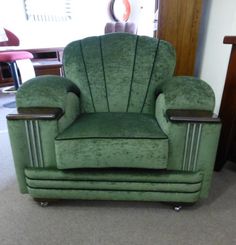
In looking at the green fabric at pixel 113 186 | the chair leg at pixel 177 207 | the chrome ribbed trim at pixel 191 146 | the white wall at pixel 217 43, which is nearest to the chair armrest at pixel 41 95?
the green fabric at pixel 113 186

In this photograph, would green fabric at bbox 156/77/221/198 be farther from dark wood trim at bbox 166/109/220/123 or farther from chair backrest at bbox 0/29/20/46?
chair backrest at bbox 0/29/20/46

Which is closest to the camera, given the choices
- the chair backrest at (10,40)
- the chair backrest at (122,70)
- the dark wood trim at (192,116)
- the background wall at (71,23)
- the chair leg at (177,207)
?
the dark wood trim at (192,116)

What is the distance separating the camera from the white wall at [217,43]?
5.16 ft

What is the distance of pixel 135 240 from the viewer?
1080mm

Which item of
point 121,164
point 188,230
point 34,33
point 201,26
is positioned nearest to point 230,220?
point 188,230

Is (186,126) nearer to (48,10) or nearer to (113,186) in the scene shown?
(113,186)

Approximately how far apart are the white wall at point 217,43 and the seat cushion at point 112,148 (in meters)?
0.90

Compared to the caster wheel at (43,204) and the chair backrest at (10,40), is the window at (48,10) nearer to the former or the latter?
the chair backrest at (10,40)

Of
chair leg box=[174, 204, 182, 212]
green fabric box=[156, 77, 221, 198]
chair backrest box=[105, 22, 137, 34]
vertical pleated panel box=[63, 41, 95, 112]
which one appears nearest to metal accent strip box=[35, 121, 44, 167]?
vertical pleated panel box=[63, 41, 95, 112]

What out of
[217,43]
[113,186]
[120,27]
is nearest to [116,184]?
[113,186]

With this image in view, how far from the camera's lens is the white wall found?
5.16ft

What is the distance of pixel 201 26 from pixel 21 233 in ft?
5.90

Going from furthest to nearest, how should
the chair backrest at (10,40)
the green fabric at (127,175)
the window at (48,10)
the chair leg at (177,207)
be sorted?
the window at (48,10) → the chair backrest at (10,40) → the chair leg at (177,207) → the green fabric at (127,175)

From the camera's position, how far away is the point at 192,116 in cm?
104
